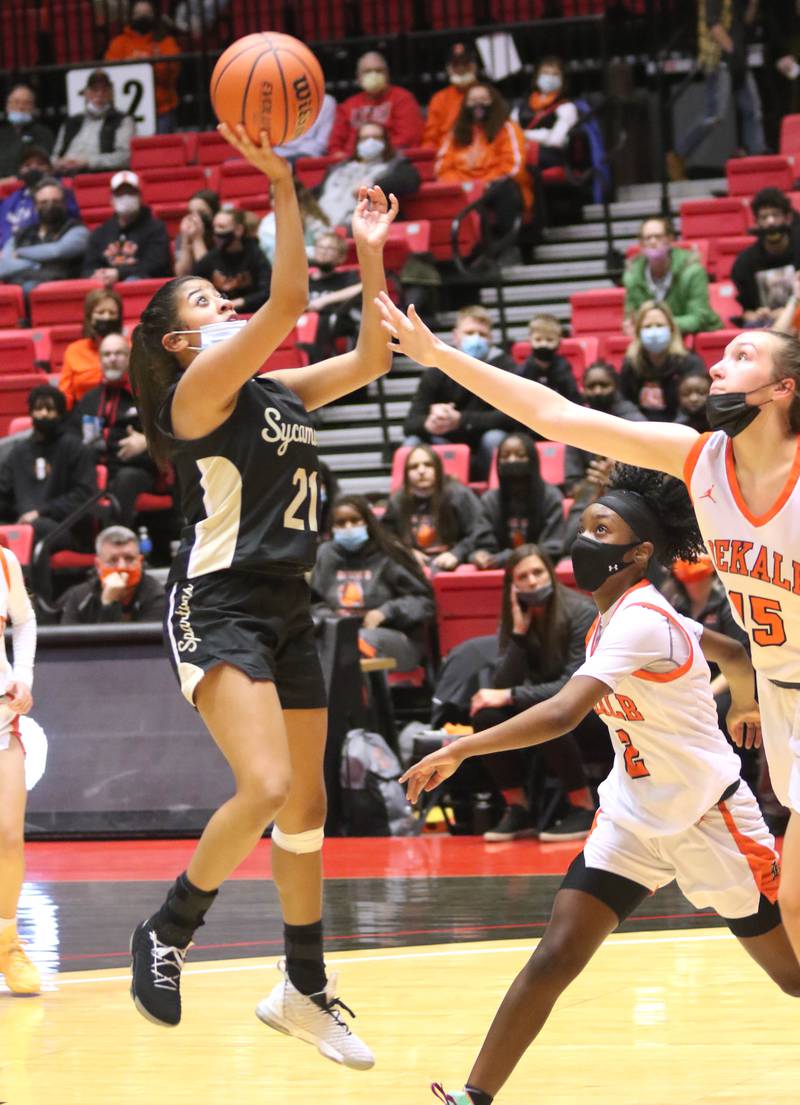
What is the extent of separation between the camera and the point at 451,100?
47.7 ft

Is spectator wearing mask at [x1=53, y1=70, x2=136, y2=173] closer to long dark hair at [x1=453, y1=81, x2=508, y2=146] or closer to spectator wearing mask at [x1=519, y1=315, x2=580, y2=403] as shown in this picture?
long dark hair at [x1=453, y1=81, x2=508, y2=146]

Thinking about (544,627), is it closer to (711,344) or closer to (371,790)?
(371,790)

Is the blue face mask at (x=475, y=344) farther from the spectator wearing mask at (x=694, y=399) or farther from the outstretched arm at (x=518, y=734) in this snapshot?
→ the outstretched arm at (x=518, y=734)

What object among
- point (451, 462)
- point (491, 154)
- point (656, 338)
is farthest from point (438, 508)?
point (491, 154)

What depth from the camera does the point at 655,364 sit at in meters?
10.8

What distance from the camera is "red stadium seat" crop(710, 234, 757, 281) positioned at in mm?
12633

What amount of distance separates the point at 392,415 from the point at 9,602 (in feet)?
23.3

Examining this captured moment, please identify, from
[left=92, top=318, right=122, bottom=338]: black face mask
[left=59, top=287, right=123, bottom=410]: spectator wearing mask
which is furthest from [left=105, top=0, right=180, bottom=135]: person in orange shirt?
[left=92, top=318, right=122, bottom=338]: black face mask

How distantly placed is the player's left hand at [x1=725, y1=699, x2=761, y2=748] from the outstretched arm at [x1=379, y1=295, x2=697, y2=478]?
641 millimetres

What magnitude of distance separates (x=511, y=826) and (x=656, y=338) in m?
3.41

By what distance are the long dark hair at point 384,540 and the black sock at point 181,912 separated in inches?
219

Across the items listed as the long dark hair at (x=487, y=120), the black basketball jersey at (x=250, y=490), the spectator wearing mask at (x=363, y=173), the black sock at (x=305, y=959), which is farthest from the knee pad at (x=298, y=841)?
the long dark hair at (x=487, y=120)

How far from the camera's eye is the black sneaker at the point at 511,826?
28.9 feet

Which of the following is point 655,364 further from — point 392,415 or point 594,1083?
point 594,1083
